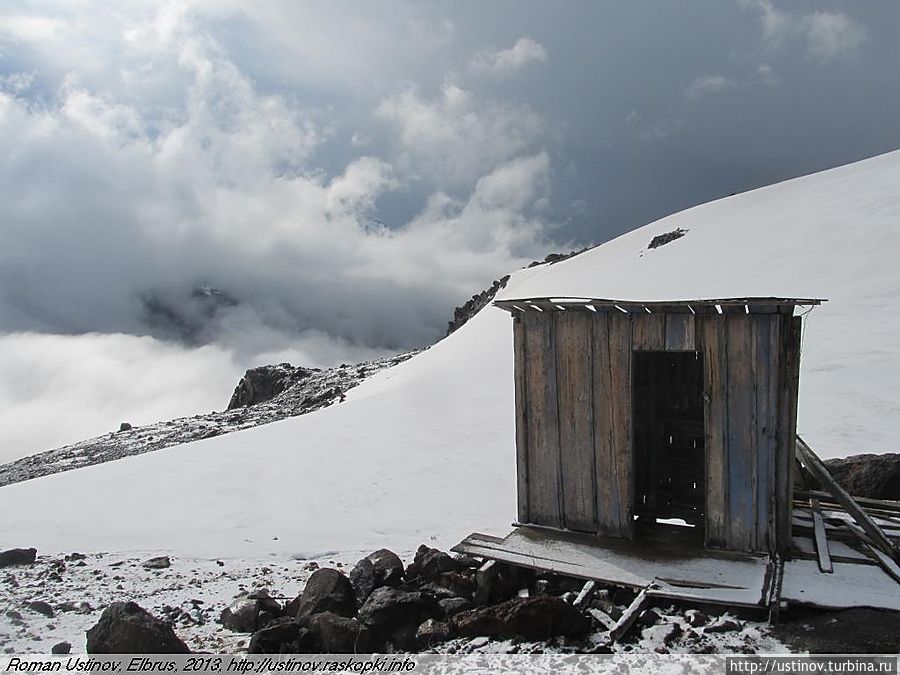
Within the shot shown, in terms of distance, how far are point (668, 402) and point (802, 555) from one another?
2.99 m

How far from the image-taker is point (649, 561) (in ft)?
22.8

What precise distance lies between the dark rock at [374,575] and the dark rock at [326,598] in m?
0.27

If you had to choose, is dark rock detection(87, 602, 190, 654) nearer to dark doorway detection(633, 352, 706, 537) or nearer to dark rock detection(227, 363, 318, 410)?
dark doorway detection(633, 352, 706, 537)

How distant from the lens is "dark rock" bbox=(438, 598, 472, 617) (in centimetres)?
650

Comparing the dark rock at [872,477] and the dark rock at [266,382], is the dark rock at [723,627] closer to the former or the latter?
the dark rock at [872,477]

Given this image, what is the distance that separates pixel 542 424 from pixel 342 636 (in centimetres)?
→ 357

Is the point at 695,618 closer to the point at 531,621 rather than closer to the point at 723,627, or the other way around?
the point at 723,627

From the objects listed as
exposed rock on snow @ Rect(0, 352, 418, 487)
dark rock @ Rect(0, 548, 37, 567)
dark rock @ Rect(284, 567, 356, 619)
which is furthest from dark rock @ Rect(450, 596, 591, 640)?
exposed rock on snow @ Rect(0, 352, 418, 487)

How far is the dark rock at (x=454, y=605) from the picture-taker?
21.3 ft

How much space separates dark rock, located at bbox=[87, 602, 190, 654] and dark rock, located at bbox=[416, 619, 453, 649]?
7.14 ft

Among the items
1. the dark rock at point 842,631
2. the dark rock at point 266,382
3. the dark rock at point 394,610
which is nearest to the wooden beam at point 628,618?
the dark rock at point 842,631

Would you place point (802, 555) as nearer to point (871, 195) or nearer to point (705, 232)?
point (871, 195)

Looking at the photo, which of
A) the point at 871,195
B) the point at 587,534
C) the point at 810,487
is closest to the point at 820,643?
the point at 587,534

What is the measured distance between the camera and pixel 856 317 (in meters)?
21.0
